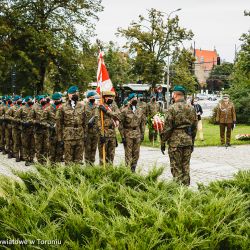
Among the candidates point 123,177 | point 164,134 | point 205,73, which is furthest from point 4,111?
point 205,73

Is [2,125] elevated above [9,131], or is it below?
above

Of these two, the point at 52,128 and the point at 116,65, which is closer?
the point at 52,128

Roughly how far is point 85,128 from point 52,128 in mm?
1936

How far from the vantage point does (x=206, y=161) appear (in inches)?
498

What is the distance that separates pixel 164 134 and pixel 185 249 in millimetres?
4993

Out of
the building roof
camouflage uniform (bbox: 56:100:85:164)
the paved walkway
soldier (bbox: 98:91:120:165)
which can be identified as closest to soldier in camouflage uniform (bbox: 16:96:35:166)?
the paved walkway

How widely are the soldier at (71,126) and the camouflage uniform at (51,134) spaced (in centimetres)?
207

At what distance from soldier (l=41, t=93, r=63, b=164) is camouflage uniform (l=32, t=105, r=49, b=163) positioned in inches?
3.3

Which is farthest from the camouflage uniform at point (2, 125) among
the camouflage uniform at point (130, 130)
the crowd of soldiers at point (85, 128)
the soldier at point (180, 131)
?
the soldier at point (180, 131)

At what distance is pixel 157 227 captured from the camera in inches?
113

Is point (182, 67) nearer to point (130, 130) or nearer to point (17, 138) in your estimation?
point (17, 138)

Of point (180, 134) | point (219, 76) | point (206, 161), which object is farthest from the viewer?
point (219, 76)

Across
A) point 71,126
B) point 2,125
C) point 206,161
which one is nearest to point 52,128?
point 71,126

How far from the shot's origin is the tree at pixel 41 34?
24500 mm
